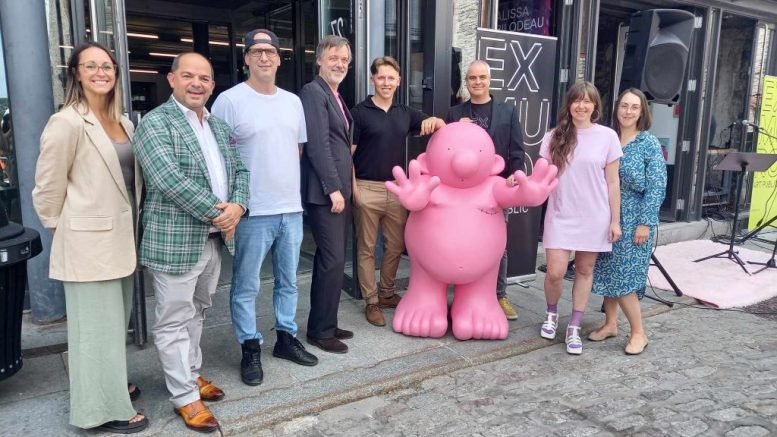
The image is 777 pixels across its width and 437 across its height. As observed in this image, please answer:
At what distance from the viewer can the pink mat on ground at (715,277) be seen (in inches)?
195

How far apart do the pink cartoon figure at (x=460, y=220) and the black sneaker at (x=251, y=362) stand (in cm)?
105

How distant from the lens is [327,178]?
3.31 m

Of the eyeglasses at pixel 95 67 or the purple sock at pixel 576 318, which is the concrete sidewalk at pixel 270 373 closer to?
the purple sock at pixel 576 318

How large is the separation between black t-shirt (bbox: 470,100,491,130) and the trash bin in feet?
9.03

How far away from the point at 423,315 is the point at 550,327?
882 mm

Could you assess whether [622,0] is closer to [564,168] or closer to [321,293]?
[564,168]

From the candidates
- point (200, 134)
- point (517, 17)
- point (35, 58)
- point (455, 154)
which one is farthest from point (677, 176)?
point (35, 58)

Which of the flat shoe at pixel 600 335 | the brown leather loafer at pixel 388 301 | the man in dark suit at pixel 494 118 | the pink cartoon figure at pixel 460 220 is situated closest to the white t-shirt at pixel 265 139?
the pink cartoon figure at pixel 460 220

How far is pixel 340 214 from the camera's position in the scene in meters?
3.50

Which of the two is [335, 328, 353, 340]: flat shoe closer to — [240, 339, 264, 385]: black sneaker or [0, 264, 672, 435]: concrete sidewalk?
[0, 264, 672, 435]: concrete sidewalk

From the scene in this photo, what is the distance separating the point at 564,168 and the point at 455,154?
0.71 meters

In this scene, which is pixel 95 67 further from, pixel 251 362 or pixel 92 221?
pixel 251 362

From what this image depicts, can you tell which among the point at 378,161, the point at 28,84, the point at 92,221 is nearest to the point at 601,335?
the point at 378,161

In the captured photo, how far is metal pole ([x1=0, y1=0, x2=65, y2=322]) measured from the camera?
11.4ft
